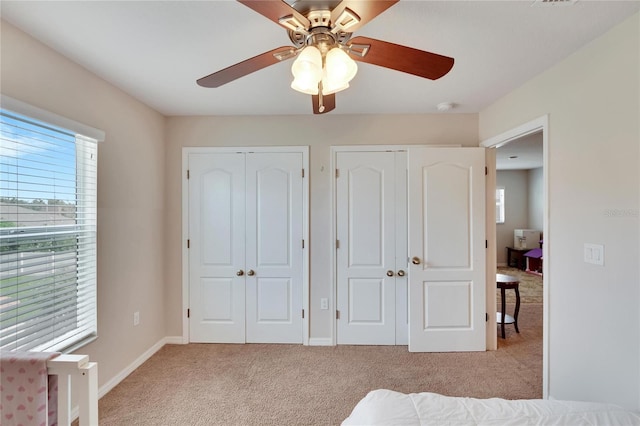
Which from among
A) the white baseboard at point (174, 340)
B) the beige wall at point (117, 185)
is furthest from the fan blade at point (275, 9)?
the white baseboard at point (174, 340)

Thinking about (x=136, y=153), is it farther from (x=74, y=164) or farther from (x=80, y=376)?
(x=80, y=376)

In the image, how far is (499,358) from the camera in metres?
2.50

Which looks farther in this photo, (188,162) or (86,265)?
(188,162)

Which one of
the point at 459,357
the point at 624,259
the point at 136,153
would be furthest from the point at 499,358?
the point at 136,153

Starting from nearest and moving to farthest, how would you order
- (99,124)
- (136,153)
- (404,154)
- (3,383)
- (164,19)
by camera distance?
(3,383)
(164,19)
(99,124)
(136,153)
(404,154)

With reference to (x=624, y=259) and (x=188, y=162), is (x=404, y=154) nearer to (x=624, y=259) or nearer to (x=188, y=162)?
(x=624, y=259)

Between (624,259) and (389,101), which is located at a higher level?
(389,101)

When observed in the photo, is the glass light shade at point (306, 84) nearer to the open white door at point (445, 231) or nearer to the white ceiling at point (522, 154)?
the open white door at point (445, 231)

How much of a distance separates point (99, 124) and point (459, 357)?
11.6 feet

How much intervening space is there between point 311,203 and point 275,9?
6.32 feet

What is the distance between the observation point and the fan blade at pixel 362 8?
36.7 inches

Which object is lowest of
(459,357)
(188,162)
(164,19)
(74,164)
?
(459,357)

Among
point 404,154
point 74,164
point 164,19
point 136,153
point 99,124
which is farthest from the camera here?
point 404,154

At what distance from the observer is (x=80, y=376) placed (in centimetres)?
101
